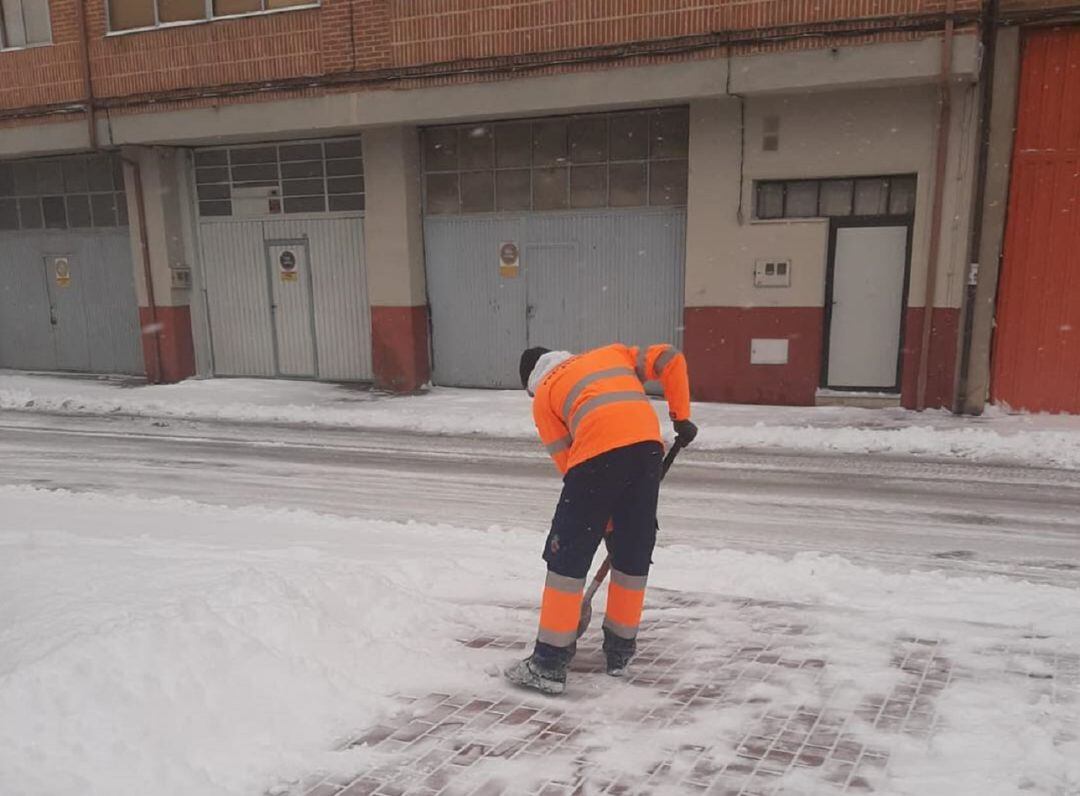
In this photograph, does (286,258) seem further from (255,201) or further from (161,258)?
(161,258)

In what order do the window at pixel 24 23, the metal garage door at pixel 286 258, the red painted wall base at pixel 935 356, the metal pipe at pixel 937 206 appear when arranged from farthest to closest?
the window at pixel 24 23
the metal garage door at pixel 286 258
the red painted wall base at pixel 935 356
the metal pipe at pixel 937 206

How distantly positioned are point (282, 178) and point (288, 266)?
1444 mm

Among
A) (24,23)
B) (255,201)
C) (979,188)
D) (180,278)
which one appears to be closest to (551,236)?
(255,201)

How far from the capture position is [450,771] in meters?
3.07

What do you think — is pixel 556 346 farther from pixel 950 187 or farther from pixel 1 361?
pixel 1 361

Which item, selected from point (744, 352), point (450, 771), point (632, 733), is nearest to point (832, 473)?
point (744, 352)

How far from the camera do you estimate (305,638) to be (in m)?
3.82

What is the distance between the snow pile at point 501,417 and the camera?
872cm

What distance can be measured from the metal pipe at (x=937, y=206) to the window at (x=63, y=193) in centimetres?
1326

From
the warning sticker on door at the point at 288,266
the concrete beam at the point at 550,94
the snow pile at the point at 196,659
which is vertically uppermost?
the concrete beam at the point at 550,94

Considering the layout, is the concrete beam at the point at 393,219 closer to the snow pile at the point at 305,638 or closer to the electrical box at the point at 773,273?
the electrical box at the point at 773,273

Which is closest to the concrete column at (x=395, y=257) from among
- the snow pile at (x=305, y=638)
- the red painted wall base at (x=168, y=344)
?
the red painted wall base at (x=168, y=344)

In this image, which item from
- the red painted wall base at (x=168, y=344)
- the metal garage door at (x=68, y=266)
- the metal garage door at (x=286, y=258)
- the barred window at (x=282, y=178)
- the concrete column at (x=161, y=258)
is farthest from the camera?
the metal garage door at (x=68, y=266)

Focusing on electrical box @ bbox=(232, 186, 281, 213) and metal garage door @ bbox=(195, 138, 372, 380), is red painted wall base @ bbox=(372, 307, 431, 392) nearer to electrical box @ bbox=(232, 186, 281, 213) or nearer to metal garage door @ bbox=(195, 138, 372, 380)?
metal garage door @ bbox=(195, 138, 372, 380)
